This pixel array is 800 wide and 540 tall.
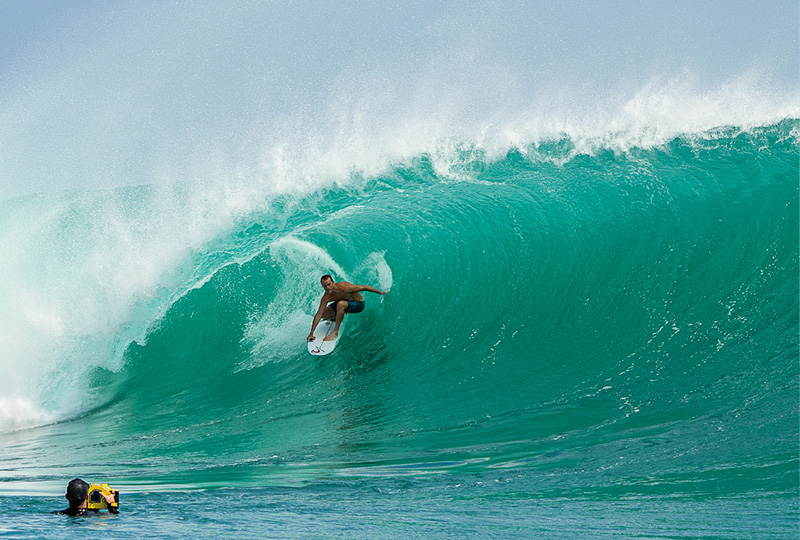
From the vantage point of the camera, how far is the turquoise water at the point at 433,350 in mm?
3951

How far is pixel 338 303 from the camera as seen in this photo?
326 inches

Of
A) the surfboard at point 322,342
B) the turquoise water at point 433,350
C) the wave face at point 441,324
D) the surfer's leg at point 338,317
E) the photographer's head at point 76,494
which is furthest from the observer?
the surfer's leg at point 338,317

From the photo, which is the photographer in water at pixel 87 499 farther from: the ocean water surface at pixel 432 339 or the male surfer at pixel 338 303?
the male surfer at pixel 338 303

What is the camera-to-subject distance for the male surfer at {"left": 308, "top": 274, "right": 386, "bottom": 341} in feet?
27.0

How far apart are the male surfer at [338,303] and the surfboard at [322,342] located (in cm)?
7

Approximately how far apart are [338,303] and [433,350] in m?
1.35

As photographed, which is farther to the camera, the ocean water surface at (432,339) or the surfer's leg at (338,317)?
the surfer's leg at (338,317)

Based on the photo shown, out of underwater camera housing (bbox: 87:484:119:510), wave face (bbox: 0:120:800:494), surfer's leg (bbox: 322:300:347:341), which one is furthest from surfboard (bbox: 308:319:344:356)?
underwater camera housing (bbox: 87:484:119:510)

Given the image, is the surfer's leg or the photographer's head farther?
the surfer's leg

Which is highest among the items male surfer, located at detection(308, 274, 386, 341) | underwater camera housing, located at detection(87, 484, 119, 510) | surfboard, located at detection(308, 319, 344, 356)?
male surfer, located at detection(308, 274, 386, 341)

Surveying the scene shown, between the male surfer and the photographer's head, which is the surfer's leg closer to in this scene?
the male surfer

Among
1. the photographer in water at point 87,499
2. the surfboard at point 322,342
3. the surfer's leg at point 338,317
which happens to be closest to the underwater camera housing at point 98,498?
the photographer in water at point 87,499

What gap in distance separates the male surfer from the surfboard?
68 millimetres

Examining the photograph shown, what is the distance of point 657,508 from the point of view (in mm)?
3641
